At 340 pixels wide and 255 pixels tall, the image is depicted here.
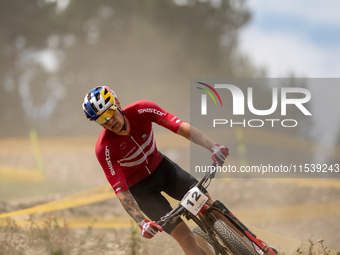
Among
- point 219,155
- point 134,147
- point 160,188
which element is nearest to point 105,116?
point 134,147

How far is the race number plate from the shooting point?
3.25 meters

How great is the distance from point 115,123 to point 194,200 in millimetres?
1139

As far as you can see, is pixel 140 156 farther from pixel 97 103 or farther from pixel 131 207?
pixel 97 103

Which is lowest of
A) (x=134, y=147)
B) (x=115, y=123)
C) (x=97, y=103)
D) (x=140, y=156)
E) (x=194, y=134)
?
(x=140, y=156)

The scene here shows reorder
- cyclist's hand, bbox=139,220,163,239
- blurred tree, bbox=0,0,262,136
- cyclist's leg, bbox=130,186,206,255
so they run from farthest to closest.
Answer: blurred tree, bbox=0,0,262,136, cyclist's leg, bbox=130,186,206,255, cyclist's hand, bbox=139,220,163,239

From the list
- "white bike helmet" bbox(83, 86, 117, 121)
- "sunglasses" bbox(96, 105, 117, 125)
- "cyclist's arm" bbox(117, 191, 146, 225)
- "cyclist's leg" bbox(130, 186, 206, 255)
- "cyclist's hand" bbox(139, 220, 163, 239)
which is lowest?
"cyclist's leg" bbox(130, 186, 206, 255)

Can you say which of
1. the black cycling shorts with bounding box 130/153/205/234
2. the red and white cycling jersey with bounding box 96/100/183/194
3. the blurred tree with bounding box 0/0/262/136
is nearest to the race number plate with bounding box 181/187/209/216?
the black cycling shorts with bounding box 130/153/205/234

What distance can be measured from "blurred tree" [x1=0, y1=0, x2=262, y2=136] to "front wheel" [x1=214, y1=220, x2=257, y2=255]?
11865mm

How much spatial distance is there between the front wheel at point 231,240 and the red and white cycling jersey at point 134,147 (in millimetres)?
1030

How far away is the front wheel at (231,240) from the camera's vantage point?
3143mm

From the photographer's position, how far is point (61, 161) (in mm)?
12453

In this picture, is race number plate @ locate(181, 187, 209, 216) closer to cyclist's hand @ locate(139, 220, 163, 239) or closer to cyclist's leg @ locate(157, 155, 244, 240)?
cyclist's leg @ locate(157, 155, 244, 240)

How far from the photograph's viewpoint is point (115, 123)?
3373 millimetres

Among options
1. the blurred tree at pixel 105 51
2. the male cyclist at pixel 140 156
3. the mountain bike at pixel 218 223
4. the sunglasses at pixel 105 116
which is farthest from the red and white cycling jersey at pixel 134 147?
the blurred tree at pixel 105 51
